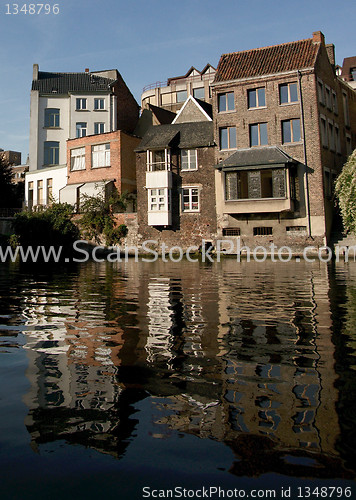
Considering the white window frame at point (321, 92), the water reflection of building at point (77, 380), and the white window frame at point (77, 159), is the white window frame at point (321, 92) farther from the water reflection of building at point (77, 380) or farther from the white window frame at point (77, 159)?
the water reflection of building at point (77, 380)

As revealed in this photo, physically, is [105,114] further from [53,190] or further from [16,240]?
[16,240]

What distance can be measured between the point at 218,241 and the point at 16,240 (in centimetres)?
1734

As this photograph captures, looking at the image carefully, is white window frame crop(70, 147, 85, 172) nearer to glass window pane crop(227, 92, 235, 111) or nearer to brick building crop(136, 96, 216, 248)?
brick building crop(136, 96, 216, 248)

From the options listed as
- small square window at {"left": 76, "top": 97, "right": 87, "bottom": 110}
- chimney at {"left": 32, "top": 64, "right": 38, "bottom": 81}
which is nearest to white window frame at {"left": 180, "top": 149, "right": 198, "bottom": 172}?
small square window at {"left": 76, "top": 97, "right": 87, "bottom": 110}

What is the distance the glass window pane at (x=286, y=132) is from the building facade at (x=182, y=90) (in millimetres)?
26322

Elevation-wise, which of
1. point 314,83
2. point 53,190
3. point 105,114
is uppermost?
point 105,114

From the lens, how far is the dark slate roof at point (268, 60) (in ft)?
102

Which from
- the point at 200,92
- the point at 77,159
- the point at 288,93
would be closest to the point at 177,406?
the point at 288,93

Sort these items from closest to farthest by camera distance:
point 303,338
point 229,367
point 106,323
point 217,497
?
1. point 217,497
2. point 229,367
3. point 303,338
4. point 106,323

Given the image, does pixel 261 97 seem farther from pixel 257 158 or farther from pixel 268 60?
pixel 257 158

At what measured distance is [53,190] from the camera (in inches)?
1688

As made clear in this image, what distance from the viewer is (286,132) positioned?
31.4 meters

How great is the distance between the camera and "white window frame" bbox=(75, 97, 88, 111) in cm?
4538

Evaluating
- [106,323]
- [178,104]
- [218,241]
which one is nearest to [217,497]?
[106,323]
